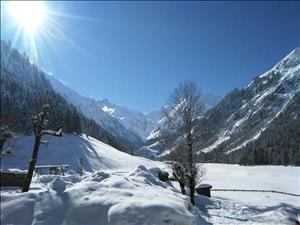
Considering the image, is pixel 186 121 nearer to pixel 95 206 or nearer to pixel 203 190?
pixel 203 190

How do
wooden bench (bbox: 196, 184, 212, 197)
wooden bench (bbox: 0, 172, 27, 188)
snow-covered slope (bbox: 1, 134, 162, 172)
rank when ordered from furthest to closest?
snow-covered slope (bbox: 1, 134, 162, 172) → wooden bench (bbox: 196, 184, 212, 197) → wooden bench (bbox: 0, 172, 27, 188)

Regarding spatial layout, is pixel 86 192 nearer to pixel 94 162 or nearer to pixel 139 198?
pixel 139 198

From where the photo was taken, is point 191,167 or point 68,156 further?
point 68,156

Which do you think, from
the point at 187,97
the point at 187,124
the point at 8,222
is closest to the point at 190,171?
the point at 187,124

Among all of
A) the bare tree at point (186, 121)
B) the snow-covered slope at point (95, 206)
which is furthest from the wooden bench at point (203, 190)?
the snow-covered slope at point (95, 206)

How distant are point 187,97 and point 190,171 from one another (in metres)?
6.79

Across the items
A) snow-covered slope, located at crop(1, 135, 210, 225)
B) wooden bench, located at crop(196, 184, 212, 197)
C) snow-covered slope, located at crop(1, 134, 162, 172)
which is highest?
snow-covered slope, located at crop(1, 134, 162, 172)

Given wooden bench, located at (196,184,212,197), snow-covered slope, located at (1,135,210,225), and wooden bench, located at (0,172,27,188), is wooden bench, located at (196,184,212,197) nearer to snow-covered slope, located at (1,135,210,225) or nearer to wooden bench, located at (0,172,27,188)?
wooden bench, located at (0,172,27,188)

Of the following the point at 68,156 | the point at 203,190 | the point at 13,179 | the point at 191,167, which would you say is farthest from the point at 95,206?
the point at 68,156

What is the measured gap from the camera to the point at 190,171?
30.0 meters

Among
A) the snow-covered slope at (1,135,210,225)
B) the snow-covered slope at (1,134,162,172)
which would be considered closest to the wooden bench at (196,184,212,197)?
the snow-covered slope at (1,135,210,225)

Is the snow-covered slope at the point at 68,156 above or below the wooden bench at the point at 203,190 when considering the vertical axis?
above

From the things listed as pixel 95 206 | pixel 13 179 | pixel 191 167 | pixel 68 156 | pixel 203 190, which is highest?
pixel 68 156

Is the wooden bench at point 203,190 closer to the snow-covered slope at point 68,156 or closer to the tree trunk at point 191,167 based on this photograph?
the tree trunk at point 191,167
